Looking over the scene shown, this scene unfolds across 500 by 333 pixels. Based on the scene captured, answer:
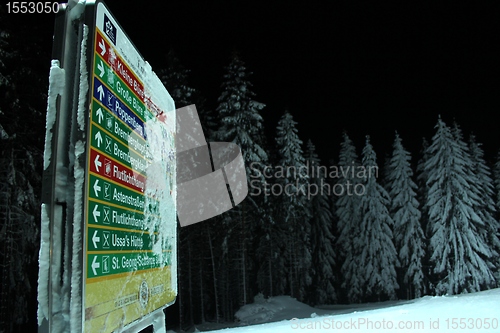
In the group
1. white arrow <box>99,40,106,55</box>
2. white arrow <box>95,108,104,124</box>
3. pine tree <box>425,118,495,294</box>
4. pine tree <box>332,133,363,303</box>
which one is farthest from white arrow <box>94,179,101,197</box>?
pine tree <box>332,133,363,303</box>

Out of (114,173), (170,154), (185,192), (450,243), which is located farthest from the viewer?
(450,243)

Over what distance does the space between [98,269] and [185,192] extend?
24.7 m

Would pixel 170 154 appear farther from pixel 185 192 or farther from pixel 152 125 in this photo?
pixel 185 192

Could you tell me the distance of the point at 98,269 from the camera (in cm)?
207

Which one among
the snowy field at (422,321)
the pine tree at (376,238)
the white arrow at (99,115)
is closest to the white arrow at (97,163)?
the white arrow at (99,115)

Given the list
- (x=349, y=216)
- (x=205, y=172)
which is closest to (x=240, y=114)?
(x=205, y=172)

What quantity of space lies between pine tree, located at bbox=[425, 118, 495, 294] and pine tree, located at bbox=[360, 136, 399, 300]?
25.9ft

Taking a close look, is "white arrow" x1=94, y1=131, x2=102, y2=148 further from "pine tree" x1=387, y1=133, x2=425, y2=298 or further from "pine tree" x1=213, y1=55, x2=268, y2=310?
"pine tree" x1=387, y1=133, x2=425, y2=298

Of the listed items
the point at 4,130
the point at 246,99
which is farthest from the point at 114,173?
the point at 246,99

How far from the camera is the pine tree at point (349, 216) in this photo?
44.3 metres

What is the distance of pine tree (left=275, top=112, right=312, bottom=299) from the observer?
→ 36.0m

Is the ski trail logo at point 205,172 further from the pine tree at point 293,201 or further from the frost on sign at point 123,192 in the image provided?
the frost on sign at point 123,192

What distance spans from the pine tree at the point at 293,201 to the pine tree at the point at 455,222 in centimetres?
1137

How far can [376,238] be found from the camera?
44688 mm
